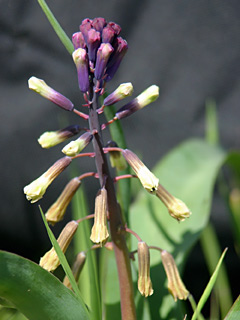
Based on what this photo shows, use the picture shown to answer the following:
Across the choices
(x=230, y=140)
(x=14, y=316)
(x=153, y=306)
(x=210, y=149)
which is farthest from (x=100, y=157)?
(x=230, y=140)

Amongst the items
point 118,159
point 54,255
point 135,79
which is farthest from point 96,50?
point 135,79

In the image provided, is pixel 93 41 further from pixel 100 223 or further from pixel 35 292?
pixel 35 292

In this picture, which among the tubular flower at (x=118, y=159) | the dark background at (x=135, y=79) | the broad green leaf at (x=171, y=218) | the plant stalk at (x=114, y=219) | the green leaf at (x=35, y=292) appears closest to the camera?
the green leaf at (x=35, y=292)

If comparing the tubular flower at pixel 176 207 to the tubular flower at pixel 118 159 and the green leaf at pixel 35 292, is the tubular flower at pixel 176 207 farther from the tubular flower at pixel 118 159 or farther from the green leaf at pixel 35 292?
the green leaf at pixel 35 292

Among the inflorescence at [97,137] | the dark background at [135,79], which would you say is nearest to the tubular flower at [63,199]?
the inflorescence at [97,137]

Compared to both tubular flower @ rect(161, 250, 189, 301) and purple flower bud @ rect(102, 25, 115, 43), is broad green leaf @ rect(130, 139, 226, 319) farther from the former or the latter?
purple flower bud @ rect(102, 25, 115, 43)
